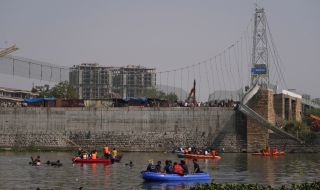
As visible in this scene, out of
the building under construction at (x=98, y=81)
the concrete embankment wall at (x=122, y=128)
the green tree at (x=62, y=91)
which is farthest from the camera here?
the building under construction at (x=98, y=81)

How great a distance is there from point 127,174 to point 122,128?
31348 millimetres

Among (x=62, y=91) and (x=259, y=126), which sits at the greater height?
(x=62, y=91)

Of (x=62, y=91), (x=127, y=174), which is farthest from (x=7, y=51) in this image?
(x=127, y=174)

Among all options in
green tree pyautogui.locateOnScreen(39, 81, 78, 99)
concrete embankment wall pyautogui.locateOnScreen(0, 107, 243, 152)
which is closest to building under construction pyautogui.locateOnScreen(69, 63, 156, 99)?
green tree pyautogui.locateOnScreen(39, 81, 78, 99)

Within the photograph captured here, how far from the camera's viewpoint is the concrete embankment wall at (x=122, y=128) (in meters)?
77.1

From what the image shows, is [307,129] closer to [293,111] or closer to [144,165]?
[293,111]

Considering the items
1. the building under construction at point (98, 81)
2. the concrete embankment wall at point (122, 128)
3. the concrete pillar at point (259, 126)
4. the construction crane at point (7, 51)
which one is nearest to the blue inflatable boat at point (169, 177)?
the concrete pillar at point (259, 126)

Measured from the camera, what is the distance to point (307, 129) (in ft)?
251

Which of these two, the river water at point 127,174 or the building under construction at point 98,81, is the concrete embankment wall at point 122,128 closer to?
the river water at point 127,174

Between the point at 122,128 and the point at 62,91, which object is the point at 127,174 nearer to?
the point at 122,128

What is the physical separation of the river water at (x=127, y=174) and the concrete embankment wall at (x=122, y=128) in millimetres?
12726

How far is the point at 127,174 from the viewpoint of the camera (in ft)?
157

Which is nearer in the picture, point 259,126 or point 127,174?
point 127,174

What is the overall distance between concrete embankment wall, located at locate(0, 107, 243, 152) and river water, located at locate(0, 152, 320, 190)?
1273cm
